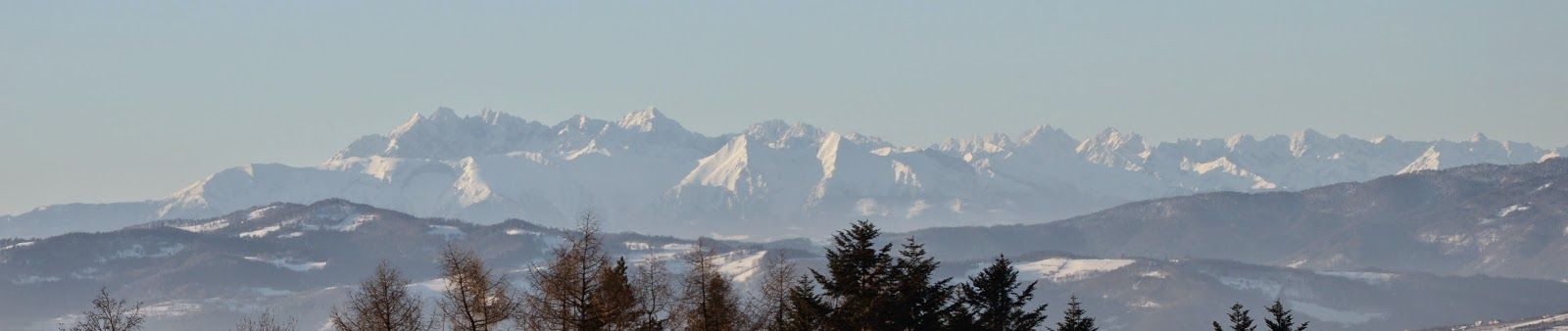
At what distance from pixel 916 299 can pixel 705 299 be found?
15.0m

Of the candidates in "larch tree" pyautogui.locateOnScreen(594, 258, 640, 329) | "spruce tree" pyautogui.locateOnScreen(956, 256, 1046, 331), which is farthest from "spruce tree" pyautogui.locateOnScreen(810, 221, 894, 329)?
"spruce tree" pyautogui.locateOnScreen(956, 256, 1046, 331)

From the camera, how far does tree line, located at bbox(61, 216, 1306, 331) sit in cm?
8038

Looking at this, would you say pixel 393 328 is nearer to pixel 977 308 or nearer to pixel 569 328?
pixel 569 328

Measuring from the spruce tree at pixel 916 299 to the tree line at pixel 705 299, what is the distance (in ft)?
0.12

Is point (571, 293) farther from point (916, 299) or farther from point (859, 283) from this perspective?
point (916, 299)

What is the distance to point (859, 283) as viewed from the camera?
265 feet

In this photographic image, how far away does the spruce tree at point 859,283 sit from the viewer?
260ft

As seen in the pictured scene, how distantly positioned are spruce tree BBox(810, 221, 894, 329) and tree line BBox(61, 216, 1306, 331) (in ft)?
0.12

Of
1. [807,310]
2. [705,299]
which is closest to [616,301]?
[705,299]

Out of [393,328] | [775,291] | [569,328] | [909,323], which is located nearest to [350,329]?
[393,328]

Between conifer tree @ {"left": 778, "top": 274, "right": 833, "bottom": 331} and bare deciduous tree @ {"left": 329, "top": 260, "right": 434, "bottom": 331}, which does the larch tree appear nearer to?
conifer tree @ {"left": 778, "top": 274, "right": 833, "bottom": 331}

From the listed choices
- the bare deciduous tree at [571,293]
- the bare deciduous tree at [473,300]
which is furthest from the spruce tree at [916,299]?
the bare deciduous tree at [473,300]

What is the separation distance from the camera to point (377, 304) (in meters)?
87.0

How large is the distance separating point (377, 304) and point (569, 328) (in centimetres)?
837
